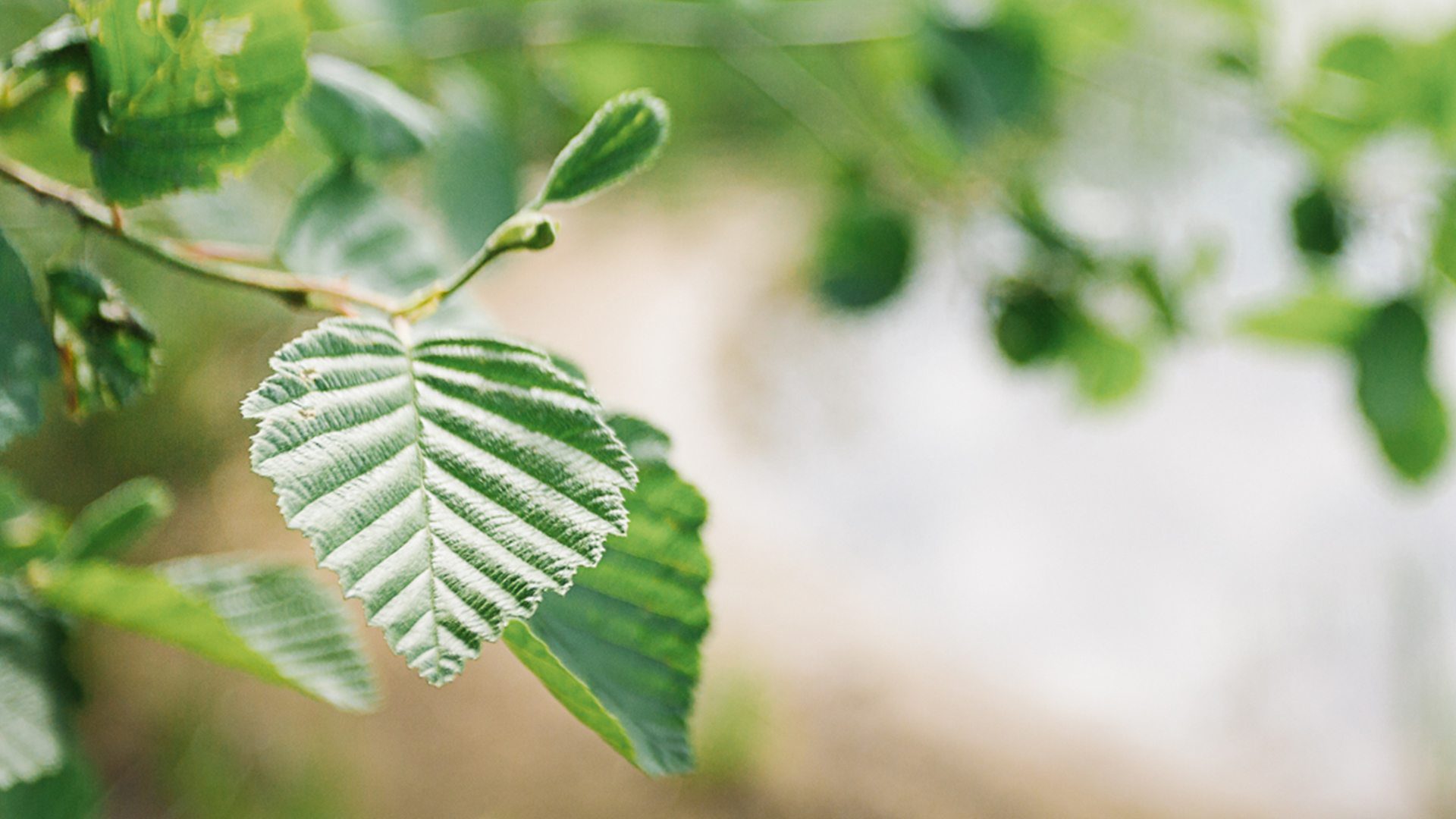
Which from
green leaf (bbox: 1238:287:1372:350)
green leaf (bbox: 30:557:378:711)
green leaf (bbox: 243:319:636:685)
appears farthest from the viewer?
green leaf (bbox: 1238:287:1372:350)

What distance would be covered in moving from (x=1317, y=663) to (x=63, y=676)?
10.6 ft

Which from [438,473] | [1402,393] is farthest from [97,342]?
[1402,393]

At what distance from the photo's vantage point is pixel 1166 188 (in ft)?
5.29

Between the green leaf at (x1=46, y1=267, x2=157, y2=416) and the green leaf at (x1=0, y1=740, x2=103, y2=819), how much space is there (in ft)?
0.55

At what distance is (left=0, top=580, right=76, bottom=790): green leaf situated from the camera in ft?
0.86

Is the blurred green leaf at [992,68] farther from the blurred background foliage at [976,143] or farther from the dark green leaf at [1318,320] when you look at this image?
the dark green leaf at [1318,320]

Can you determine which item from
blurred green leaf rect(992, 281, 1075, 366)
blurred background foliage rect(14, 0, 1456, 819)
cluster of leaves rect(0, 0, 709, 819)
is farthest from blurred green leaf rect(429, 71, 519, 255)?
blurred green leaf rect(992, 281, 1075, 366)

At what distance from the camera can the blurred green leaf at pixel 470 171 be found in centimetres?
47

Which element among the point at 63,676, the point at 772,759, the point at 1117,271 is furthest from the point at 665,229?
the point at 63,676

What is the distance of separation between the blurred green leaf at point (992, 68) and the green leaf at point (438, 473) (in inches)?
18.1

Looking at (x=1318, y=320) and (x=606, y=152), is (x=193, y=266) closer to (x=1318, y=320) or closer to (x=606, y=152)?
(x=606, y=152)

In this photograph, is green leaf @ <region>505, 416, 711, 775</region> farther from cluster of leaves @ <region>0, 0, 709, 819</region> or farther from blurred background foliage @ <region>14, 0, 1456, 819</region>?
blurred background foliage @ <region>14, 0, 1456, 819</region>

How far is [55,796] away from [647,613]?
0.86 ft

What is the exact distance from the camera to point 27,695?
0.92ft
